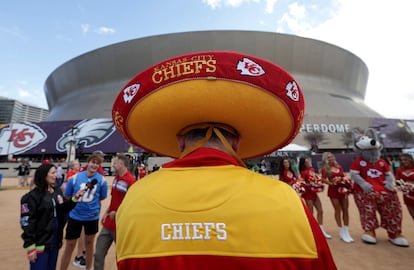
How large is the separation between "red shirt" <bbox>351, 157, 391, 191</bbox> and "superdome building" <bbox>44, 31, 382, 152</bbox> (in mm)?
33954

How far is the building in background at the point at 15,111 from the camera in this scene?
95.7 m

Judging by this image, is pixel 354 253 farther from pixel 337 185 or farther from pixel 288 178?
pixel 288 178

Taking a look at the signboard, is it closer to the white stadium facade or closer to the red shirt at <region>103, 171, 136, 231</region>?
the white stadium facade

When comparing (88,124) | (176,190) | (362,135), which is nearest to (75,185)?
(176,190)

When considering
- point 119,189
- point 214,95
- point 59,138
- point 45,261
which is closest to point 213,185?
point 214,95

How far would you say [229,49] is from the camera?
39.9 meters

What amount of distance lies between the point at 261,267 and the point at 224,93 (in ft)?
2.17

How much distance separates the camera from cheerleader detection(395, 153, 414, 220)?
437cm

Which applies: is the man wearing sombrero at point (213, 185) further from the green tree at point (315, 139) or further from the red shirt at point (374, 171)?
the green tree at point (315, 139)

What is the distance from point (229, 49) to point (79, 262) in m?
40.7

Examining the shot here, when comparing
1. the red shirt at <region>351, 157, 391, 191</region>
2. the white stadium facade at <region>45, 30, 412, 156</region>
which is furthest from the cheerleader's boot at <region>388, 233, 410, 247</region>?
the white stadium facade at <region>45, 30, 412, 156</region>

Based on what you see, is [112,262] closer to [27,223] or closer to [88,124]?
[27,223]

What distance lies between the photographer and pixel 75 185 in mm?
3311

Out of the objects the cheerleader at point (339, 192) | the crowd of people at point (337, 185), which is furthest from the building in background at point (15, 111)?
the cheerleader at point (339, 192)
